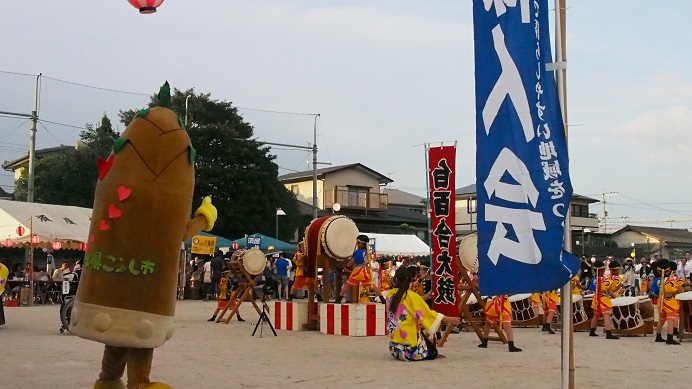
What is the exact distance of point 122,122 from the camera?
40375mm

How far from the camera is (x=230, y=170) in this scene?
39.6 metres

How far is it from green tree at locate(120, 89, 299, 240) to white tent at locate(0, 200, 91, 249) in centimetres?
1267

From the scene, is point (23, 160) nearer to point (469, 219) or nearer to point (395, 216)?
point (395, 216)

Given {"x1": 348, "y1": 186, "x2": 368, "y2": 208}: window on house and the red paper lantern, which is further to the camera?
{"x1": 348, "y1": 186, "x2": 368, "y2": 208}: window on house

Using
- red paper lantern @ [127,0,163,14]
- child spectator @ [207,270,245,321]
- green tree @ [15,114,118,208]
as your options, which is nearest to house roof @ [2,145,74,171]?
green tree @ [15,114,118,208]

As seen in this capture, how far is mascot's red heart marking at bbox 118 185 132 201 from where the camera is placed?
624 cm

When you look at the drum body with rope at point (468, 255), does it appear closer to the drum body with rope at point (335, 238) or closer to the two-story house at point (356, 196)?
the drum body with rope at point (335, 238)

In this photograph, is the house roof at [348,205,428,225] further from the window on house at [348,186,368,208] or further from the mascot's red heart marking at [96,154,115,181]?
the mascot's red heart marking at [96,154,115,181]

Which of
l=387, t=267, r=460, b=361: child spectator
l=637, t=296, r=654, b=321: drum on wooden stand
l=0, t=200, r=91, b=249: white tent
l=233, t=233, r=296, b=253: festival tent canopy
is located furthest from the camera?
l=233, t=233, r=296, b=253: festival tent canopy

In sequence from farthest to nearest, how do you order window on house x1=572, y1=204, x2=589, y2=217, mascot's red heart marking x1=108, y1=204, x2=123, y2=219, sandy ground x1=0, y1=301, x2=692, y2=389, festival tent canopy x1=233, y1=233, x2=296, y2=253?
window on house x1=572, y1=204, x2=589, y2=217 → festival tent canopy x1=233, y1=233, x2=296, y2=253 → sandy ground x1=0, y1=301, x2=692, y2=389 → mascot's red heart marking x1=108, y1=204, x2=123, y2=219

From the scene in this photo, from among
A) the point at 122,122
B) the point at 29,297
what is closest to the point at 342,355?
the point at 29,297

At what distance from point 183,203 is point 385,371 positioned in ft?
→ 13.5

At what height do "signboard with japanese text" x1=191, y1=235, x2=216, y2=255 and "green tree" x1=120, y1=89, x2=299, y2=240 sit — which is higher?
"green tree" x1=120, y1=89, x2=299, y2=240

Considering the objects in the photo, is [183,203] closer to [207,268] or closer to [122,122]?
[207,268]
